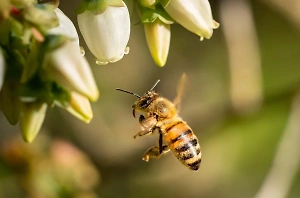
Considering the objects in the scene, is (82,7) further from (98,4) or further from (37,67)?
(37,67)

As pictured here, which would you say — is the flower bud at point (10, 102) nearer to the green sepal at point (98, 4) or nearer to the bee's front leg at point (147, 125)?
the green sepal at point (98, 4)

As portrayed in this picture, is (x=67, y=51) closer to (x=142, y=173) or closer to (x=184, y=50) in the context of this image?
(x=142, y=173)

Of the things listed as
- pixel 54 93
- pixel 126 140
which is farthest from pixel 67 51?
pixel 126 140

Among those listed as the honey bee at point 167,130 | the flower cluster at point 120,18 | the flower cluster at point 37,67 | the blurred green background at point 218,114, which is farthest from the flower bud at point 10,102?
the blurred green background at point 218,114

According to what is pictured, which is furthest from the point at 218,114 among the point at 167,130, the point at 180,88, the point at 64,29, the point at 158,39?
the point at 64,29

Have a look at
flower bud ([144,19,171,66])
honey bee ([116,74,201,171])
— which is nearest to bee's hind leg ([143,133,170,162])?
honey bee ([116,74,201,171])
